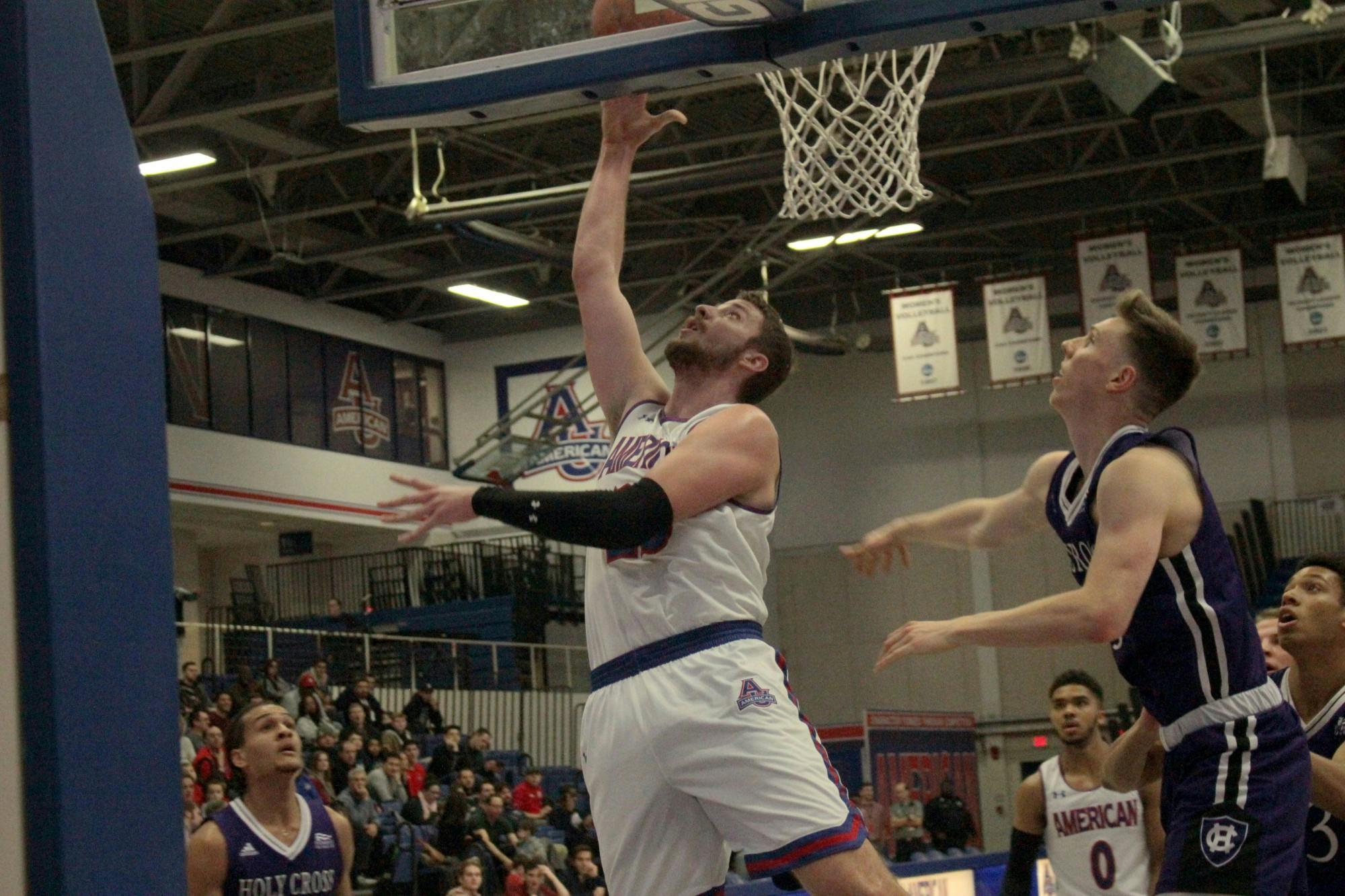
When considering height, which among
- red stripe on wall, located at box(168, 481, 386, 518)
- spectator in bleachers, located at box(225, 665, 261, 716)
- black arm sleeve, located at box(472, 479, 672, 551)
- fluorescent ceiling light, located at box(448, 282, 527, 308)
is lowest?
spectator in bleachers, located at box(225, 665, 261, 716)

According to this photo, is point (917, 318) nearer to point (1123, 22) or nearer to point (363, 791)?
point (1123, 22)

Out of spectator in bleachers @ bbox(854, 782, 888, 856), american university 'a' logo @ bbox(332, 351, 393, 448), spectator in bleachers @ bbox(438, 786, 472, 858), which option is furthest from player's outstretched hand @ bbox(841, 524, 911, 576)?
american university 'a' logo @ bbox(332, 351, 393, 448)

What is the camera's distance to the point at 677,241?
2450 centimetres

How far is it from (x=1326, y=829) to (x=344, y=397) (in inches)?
958

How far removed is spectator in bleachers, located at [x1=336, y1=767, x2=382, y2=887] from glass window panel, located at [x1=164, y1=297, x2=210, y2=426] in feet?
35.5

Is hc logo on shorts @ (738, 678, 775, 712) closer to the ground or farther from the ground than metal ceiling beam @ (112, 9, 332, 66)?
closer to the ground

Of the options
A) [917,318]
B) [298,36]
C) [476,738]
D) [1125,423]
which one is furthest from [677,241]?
[1125,423]

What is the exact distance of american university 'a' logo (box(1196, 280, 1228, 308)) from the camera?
2156 centimetres

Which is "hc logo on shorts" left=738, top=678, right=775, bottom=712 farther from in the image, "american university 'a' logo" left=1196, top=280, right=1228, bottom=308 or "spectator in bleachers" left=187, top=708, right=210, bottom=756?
"american university 'a' logo" left=1196, top=280, right=1228, bottom=308

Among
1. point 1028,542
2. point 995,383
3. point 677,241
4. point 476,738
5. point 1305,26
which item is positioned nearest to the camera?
point 1305,26

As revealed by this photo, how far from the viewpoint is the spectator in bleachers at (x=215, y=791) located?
527 inches

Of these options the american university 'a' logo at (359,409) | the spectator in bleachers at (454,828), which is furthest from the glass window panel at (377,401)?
the spectator in bleachers at (454,828)

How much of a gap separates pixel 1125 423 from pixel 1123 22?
13.7 meters

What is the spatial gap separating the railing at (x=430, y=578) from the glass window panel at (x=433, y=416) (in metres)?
1.86
